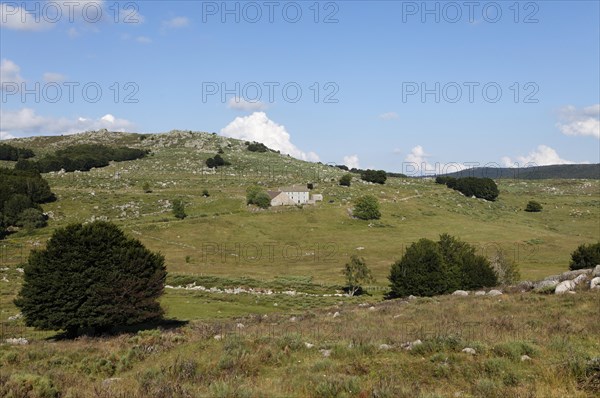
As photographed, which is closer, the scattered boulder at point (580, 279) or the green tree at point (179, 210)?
the scattered boulder at point (580, 279)

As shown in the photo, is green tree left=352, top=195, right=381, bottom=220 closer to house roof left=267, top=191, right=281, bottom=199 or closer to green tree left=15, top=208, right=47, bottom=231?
house roof left=267, top=191, right=281, bottom=199

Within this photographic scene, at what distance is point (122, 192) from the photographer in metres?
119

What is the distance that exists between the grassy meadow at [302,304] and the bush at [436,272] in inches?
193

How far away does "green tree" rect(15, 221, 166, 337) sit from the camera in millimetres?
29891

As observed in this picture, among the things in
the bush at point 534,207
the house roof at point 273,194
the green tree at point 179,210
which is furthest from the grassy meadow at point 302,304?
the house roof at point 273,194

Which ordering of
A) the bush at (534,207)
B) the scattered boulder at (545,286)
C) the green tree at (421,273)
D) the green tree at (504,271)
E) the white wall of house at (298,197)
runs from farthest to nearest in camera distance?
the bush at (534,207) → the white wall of house at (298,197) → the green tree at (504,271) → the green tree at (421,273) → the scattered boulder at (545,286)

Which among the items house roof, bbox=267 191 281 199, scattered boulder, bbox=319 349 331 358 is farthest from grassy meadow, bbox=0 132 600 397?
house roof, bbox=267 191 281 199

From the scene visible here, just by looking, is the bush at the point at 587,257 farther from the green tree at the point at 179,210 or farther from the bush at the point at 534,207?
the bush at the point at 534,207

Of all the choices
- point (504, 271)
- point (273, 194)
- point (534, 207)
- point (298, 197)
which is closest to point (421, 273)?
point (504, 271)

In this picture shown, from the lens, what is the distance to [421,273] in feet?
157

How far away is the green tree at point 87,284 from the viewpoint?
29.9 m

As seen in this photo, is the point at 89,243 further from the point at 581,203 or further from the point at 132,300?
the point at 581,203

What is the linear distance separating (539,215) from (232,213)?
91.2 m

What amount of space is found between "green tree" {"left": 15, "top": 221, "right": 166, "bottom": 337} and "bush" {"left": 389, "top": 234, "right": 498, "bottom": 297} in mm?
26882
